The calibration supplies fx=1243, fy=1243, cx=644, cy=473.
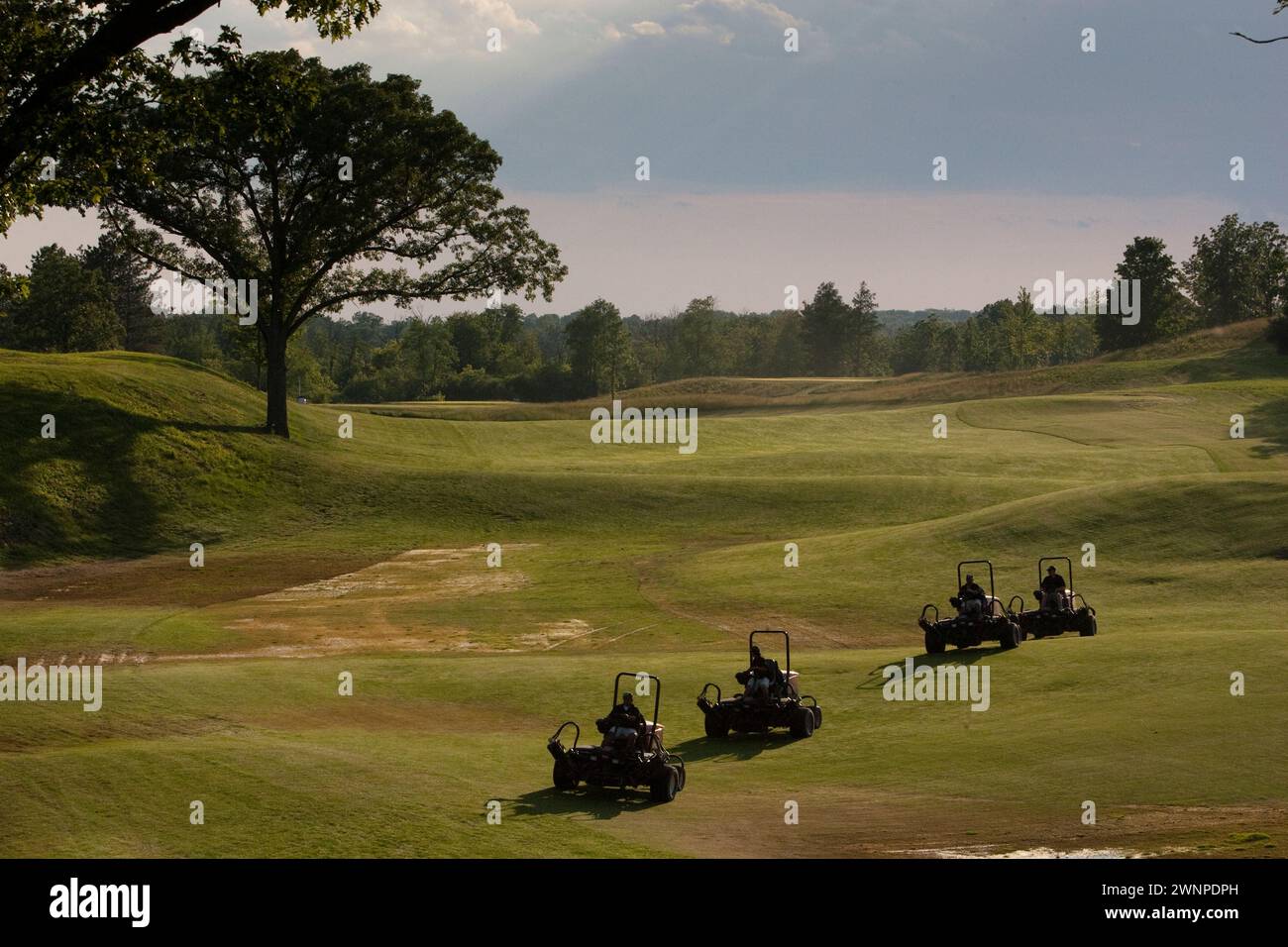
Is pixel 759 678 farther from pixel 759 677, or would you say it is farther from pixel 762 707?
pixel 762 707

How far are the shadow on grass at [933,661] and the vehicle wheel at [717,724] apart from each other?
18.4ft

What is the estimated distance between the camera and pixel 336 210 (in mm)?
74438

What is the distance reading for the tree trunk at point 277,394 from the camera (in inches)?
3103

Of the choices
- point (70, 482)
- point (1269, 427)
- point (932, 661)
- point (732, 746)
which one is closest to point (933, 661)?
point (932, 661)

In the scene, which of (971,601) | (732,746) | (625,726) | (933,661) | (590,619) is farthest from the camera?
(590,619)

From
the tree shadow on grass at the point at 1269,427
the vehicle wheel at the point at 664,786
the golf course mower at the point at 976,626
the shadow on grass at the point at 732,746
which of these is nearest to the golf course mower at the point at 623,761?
the vehicle wheel at the point at 664,786

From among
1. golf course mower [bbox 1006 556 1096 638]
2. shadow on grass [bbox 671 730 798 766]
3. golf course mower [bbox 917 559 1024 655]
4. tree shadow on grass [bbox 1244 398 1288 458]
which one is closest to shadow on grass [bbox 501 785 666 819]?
shadow on grass [bbox 671 730 798 766]

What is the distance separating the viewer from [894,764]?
23.5 metres

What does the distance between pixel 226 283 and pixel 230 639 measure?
41.3m

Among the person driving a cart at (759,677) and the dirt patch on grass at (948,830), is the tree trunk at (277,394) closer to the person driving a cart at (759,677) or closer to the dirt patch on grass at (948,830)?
the person driving a cart at (759,677)

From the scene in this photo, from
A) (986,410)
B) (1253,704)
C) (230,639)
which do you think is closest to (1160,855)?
(1253,704)

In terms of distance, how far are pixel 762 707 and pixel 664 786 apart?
19.6 ft

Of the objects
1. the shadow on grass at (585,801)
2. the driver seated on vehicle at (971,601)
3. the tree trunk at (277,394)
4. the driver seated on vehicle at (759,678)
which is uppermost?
the tree trunk at (277,394)

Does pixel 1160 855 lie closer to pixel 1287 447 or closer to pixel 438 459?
pixel 438 459
